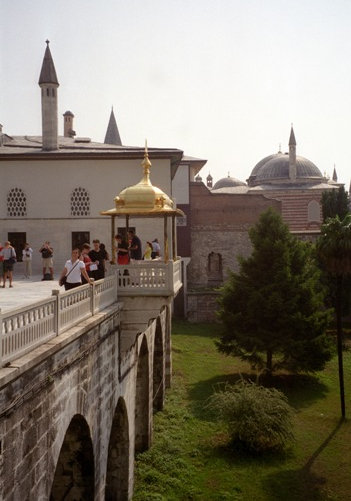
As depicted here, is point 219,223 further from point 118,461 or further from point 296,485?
point 118,461

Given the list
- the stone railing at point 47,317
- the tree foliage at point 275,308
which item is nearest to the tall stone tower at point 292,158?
the tree foliage at point 275,308

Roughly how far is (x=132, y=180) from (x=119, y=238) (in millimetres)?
12883

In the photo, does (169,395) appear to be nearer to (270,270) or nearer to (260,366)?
(260,366)

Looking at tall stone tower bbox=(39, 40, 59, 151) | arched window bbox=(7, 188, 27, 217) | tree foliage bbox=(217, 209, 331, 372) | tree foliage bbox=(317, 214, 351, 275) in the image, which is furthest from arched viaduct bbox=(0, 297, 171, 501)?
tall stone tower bbox=(39, 40, 59, 151)

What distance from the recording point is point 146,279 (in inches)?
490

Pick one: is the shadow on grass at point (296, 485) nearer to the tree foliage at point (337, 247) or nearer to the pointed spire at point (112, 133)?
the tree foliage at point (337, 247)

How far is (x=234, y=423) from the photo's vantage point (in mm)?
18672

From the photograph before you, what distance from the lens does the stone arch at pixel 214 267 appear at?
4472 cm

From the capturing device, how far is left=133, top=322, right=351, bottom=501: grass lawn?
15523 mm

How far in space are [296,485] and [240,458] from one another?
2459mm

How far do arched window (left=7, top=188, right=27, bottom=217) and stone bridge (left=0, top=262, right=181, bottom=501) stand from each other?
38.3 feet

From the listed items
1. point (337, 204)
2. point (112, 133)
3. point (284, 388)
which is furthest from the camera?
point (112, 133)

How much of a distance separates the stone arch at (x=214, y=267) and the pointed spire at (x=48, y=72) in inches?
873

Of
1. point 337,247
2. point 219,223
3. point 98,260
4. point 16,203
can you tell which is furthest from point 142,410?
point 219,223
